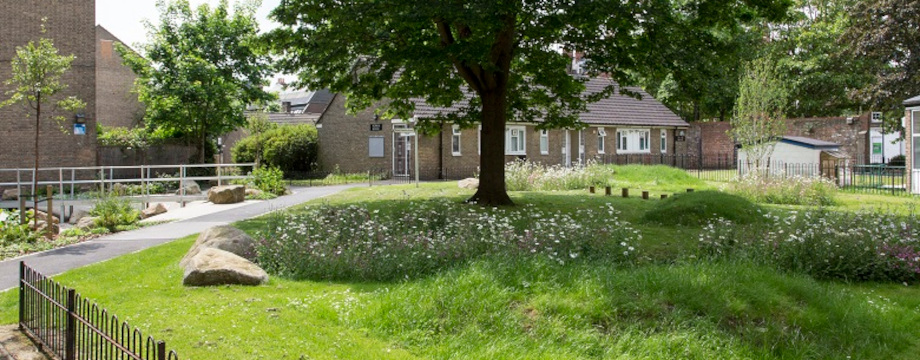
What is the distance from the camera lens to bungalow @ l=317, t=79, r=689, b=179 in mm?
35406

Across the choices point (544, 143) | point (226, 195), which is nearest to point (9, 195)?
point (226, 195)

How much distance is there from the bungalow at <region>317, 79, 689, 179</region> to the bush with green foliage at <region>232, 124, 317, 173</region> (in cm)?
83

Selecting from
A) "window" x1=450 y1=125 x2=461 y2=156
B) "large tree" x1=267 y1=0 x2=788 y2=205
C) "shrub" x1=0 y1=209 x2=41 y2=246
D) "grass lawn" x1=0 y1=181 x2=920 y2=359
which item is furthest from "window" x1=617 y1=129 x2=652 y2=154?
"grass lawn" x1=0 y1=181 x2=920 y2=359

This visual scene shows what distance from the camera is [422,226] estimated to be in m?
11.9

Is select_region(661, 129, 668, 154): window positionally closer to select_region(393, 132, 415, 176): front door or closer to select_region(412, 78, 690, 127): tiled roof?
select_region(412, 78, 690, 127): tiled roof

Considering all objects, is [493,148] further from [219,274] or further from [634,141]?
[634,141]

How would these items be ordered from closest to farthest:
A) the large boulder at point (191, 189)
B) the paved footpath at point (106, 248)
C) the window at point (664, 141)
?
1. the paved footpath at point (106, 248)
2. the large boulder at point (191, 189)
3. the window at point (664, 141)

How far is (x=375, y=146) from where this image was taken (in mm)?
37500

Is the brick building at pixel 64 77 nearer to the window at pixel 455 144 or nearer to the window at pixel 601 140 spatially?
the window at pixel 455 144

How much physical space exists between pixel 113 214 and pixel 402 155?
19752mm

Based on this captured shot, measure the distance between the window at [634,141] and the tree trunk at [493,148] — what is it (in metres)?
26.7

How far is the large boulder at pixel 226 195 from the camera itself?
2297cm

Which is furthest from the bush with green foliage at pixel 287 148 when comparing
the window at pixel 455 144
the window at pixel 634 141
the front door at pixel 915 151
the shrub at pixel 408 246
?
the shrub at pixel 408 246

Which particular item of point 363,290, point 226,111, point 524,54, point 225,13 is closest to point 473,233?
point 363,290
